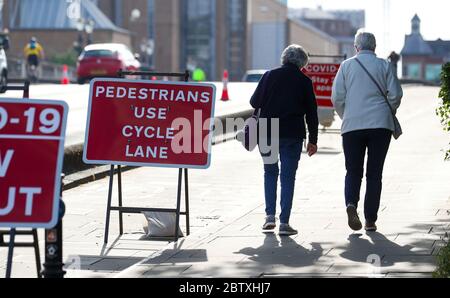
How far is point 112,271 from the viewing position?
9.34 metres

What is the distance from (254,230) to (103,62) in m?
33.9

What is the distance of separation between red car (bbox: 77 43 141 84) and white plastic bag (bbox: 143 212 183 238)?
107ft

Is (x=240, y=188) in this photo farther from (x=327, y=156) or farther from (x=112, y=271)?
(x=112, y=271)

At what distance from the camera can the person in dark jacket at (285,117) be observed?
11125 millimetres

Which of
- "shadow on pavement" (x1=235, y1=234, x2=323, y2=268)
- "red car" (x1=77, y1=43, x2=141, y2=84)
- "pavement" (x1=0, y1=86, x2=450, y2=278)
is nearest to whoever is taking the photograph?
"pavement" (x1=0, y1=86, x2=450, y2=278)

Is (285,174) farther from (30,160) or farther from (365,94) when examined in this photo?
(30,160)

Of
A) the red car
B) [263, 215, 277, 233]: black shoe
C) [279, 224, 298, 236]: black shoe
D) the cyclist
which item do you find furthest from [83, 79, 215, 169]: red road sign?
the cyclist

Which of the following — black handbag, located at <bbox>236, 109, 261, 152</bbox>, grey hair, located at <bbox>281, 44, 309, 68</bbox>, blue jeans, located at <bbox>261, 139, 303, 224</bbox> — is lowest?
blue jeans, located at <bbox>261, 139, 303, 224</bbox>

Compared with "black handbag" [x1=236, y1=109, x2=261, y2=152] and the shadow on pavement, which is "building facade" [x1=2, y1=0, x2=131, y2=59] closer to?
"black handbag" [x1=236, y1=109, x2=261, y2=152]

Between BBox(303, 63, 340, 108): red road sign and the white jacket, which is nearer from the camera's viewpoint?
the white jacket

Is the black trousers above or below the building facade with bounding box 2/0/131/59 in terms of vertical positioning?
above

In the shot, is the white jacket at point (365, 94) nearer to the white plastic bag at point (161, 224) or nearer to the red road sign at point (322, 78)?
the white plastic bag at point (161, 224)

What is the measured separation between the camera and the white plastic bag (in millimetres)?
11359

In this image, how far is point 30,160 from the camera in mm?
7484
